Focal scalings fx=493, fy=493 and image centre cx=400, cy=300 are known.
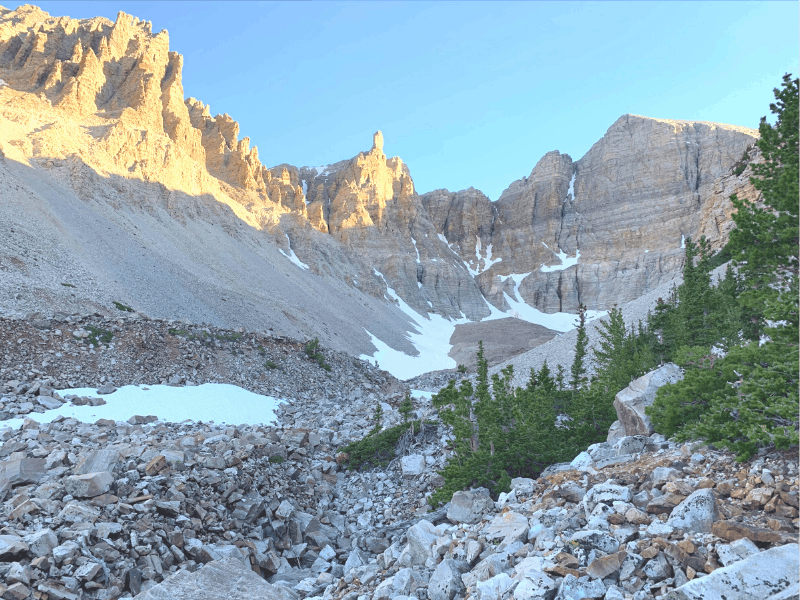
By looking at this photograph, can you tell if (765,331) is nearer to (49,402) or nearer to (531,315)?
(49,402)

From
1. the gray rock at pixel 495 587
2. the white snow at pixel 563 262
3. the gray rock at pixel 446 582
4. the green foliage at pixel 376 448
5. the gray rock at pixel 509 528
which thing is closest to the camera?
the gray rock at pixel 495 587

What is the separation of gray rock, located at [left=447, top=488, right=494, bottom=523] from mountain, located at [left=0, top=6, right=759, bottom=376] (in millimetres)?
11281

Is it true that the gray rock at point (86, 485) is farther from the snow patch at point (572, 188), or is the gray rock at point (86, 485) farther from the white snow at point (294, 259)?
the snow patch at point (572, 188)

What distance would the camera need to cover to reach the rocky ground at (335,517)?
602 centimetres

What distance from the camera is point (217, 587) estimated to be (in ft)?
27.5

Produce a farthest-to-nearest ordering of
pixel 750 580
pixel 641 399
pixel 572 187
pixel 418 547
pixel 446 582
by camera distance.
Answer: pixel 572 187, pixel 641 399, pixel 418 547, pixel 446 582, pixel 750 580

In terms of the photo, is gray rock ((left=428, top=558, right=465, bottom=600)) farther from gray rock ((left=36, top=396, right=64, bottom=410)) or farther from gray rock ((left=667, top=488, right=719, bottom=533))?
gray rock ((left=36, top=396, right=64, bottom=410))

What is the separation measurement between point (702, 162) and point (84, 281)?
501 feet

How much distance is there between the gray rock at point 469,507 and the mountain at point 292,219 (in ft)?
37.0

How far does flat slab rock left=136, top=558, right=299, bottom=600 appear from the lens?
798 centimetres

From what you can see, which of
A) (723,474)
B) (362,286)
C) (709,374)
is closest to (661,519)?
(723,474)

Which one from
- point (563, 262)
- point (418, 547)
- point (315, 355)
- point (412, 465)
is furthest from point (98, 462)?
point (563, 262)

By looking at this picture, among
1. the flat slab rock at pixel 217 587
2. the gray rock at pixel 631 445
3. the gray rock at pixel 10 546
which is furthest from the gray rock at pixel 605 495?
the gray rock at pixel 10 546

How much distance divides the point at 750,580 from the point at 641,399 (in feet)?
30.8
